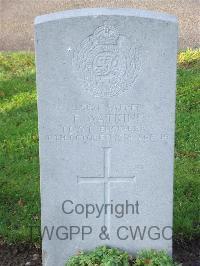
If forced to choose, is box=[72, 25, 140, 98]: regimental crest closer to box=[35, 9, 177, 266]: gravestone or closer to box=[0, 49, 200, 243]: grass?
box=[35, 9, 177, 266]: gravestone

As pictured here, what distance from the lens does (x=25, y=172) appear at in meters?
5.70

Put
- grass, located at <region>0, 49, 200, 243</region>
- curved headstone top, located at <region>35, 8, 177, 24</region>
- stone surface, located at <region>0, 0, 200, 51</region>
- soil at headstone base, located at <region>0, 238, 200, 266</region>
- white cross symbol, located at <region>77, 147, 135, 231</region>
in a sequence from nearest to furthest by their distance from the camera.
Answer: curved headstone top, located at <region>35, 8, 177, 24</region>, white cross symbol, located at <region>77, 147, 135, 231</region>, soil at headstone base, located at <region>0, 238, 200, 266</region>, grass, located at <region>0, 49, 200, 243</region>, stone surface, located at <region>0, 0, 200, 51</region>

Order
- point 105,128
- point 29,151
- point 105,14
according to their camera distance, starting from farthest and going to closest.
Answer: point 29,151
point 105,128
point 105,14

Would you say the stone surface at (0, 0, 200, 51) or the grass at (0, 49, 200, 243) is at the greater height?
the stone surface at (0, 0, 200, 51)


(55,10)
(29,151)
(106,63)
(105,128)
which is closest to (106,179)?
(105,128)

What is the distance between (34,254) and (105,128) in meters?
1.20

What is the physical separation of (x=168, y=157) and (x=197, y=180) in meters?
1.52

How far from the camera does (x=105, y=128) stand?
13.0ft

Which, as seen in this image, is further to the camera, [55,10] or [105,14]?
[55,10]

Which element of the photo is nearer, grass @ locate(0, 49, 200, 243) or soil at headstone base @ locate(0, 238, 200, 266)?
soil at headstone base @ locate(0, 238, 200, 266)

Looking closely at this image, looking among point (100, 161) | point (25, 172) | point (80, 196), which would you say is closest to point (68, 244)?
point (80, 196)

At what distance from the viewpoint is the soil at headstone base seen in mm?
4523

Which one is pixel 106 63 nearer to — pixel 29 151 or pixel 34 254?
pixel 34 254

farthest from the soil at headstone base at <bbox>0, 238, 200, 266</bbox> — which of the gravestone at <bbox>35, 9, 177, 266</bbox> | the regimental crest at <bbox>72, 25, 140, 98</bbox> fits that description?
the regimental crest at <bbox>72, 25, 140, 98</bbox>
